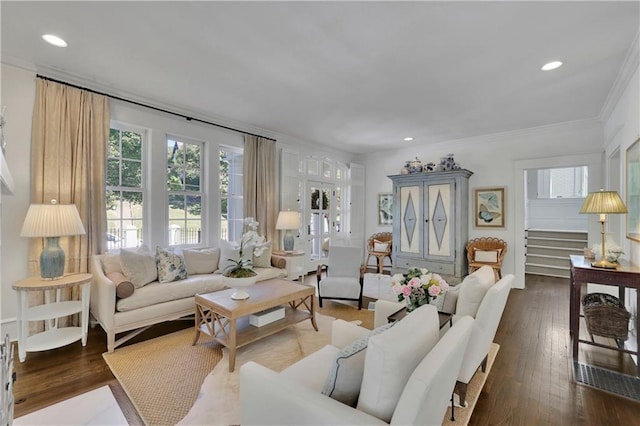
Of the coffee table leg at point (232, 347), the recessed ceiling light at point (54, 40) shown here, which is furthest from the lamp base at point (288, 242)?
the recessed ceiling light at point (54, 40)

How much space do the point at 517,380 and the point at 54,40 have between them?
4652mm

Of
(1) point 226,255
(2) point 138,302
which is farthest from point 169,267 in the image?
(1) point 226,255

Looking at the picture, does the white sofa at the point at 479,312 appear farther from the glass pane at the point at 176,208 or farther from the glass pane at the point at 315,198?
the glass pane at the point at 315,198

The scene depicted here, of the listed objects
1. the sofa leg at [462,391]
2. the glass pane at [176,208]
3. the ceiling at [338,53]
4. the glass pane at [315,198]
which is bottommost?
the sofa leg at [462,391]

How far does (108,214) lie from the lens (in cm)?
358

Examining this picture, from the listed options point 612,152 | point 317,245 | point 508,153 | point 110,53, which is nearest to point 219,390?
point 110,53

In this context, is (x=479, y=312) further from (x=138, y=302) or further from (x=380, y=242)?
(x=380, y=242)

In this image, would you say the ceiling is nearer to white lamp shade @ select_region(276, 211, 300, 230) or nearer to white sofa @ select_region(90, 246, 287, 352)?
white lamp shade @ select_region(276, 211, 300, 230)

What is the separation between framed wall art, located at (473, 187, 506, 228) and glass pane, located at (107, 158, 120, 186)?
18.8ft

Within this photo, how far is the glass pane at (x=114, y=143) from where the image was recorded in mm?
3627

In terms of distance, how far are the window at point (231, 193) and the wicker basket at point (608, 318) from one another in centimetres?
436

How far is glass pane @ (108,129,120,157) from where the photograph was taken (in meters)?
3.63

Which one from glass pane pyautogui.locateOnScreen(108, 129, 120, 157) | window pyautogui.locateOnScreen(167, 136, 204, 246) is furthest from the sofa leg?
glass pane pyautogui.locateOnScreen(108, 129, 120, 157)

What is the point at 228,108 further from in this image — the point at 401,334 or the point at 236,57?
the point at 401,334
